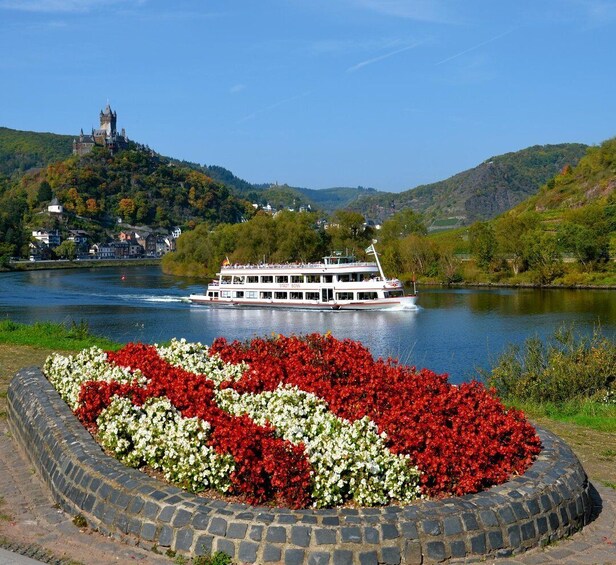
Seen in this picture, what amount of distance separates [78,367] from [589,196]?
340ft

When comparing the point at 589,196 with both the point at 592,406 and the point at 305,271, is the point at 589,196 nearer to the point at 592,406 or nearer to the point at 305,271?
the point at 305,271

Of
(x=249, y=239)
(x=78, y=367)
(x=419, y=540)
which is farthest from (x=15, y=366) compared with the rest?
(x=249, y=239)

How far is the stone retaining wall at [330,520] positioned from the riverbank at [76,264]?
11412 centimetres

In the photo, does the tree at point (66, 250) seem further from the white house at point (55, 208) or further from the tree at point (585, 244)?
the tree at point (585, 244)

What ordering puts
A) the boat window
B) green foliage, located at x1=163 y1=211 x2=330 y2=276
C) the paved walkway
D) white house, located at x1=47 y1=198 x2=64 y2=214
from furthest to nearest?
white house, located at x1=47 y1=198 x2=64 y2=214, green foliage, located at x1=163 y1=211 x2=330 y2=276, the boat window, the paved walkway

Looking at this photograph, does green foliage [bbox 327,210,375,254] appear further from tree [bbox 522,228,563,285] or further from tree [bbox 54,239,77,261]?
tree [bbox 54,239,77,261]

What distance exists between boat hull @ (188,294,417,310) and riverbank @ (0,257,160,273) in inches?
2655

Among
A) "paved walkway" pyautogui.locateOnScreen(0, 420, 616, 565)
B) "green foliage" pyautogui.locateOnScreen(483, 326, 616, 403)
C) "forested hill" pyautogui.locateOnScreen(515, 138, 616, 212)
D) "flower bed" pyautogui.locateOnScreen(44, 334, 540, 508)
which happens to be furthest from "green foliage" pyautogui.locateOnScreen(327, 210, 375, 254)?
"paved walkway" pyautogui.locateOnScreen(0, 420, 616, 565)

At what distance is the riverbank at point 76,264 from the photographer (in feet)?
384

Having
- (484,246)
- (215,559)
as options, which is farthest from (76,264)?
(215,559)

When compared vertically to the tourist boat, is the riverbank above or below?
above

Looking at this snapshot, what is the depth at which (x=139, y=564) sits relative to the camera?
618 centimetres

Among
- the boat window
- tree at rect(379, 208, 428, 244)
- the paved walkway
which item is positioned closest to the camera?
the paved walkway

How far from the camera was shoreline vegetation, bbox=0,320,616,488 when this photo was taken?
11008 millimetres
